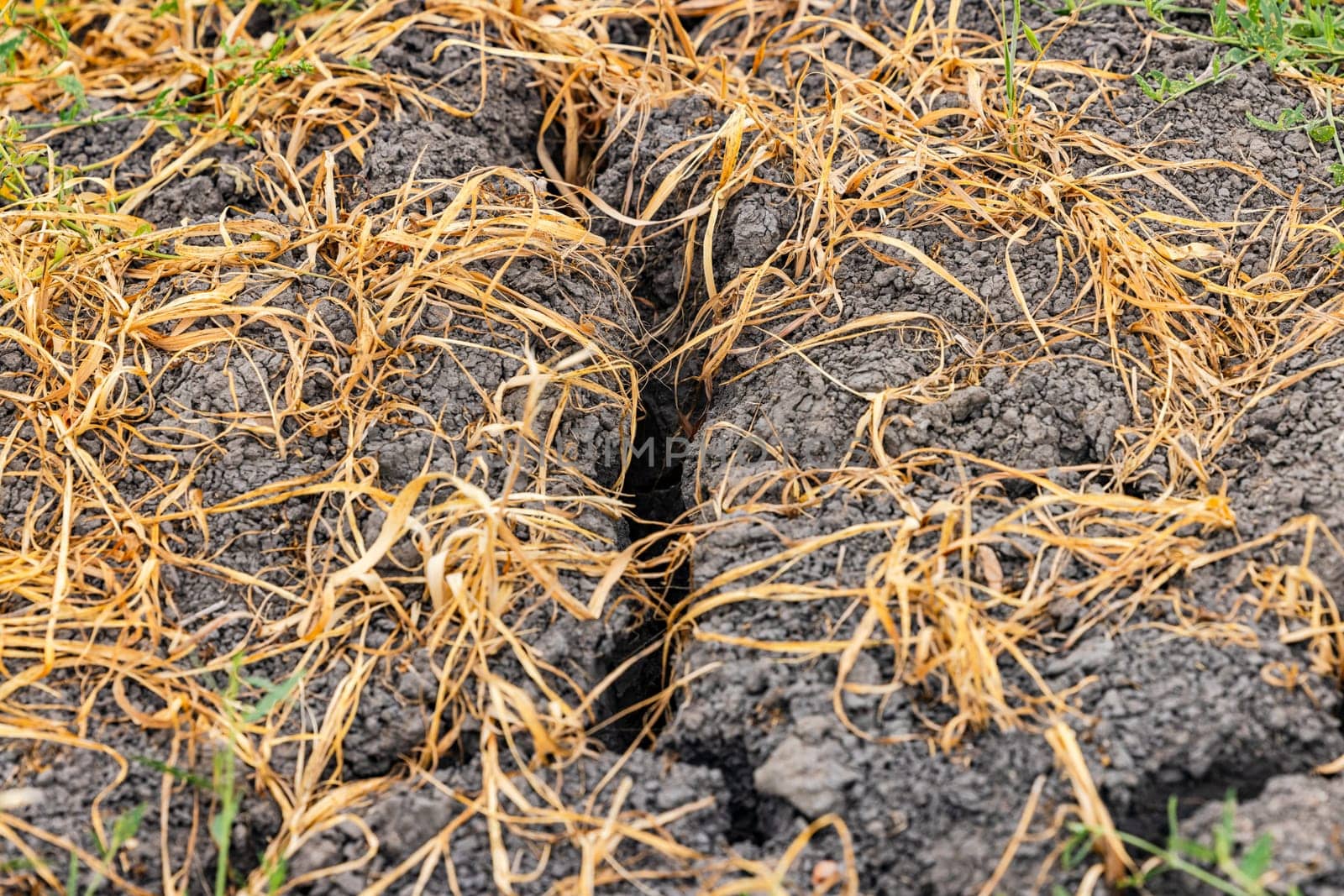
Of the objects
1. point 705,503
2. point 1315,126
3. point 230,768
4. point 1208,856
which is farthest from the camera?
point 1315,126

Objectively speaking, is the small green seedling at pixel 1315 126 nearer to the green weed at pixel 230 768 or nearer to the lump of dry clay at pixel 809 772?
the lump of dry clay at pixel 809 772

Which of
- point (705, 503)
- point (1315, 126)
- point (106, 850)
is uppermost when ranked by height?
point (1315, 126)

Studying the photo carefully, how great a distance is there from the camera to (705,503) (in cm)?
198

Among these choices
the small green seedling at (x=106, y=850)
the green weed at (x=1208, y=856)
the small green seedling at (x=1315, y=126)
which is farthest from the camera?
the small green seedling at (x=1315, y=126)

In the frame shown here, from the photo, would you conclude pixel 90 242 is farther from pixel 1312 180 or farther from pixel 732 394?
pixel 1312 180

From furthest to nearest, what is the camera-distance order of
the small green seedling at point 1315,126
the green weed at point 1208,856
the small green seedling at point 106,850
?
1. the small green seedling at point 1315,126
2. the small green seedling at point 106,850
3. the green weed at point 1208,856

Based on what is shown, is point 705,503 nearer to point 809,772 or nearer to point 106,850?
point 809,772

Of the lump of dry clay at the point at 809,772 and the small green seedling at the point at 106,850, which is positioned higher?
the lump of dry clay at the point at 809,772

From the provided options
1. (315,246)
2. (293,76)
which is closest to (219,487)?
(315,246)

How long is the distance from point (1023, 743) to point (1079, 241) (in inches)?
35.4

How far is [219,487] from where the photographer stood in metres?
1.98

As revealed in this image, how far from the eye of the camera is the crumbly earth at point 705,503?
162cm

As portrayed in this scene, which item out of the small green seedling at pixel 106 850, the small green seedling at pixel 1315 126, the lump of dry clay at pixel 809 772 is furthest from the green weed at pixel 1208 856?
the small green seedling at pixel 1315 126

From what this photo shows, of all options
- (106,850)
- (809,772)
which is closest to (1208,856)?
(809,772)
